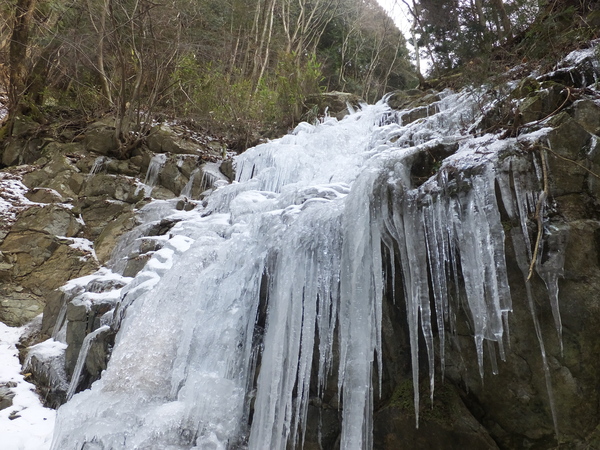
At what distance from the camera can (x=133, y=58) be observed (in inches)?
341

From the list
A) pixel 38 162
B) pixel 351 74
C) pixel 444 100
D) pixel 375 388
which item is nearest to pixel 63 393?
pixel 375 388

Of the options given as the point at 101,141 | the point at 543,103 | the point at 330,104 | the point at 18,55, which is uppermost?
the point at 330,104

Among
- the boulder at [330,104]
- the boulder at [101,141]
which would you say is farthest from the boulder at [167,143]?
the boulder at [330,104]

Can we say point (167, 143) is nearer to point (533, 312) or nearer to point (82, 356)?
point (82, 356)

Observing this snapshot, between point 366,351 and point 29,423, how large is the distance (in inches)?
134

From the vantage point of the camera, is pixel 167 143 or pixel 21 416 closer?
pixel 21 416

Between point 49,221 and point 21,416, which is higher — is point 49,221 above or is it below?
above

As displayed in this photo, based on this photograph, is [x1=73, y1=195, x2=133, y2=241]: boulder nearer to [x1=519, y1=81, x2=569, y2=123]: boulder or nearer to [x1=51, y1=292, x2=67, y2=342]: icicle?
[x1=51, y1=292, x2=67, y2=342]: icicle

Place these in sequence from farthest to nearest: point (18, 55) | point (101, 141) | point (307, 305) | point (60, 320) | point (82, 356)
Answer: point (18, 55) < point (101, 141) < point (60, 320) < point (82, 356) < point (307, 305)

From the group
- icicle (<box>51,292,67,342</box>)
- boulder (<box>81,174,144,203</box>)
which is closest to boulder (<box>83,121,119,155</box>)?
boulder (<box>81,174,144,203</box>)

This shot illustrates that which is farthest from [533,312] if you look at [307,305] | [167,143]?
[167,143]

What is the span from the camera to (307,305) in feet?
10.3

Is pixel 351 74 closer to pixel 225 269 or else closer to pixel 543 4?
pixel 543 4

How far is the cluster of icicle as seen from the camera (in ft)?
8.68
